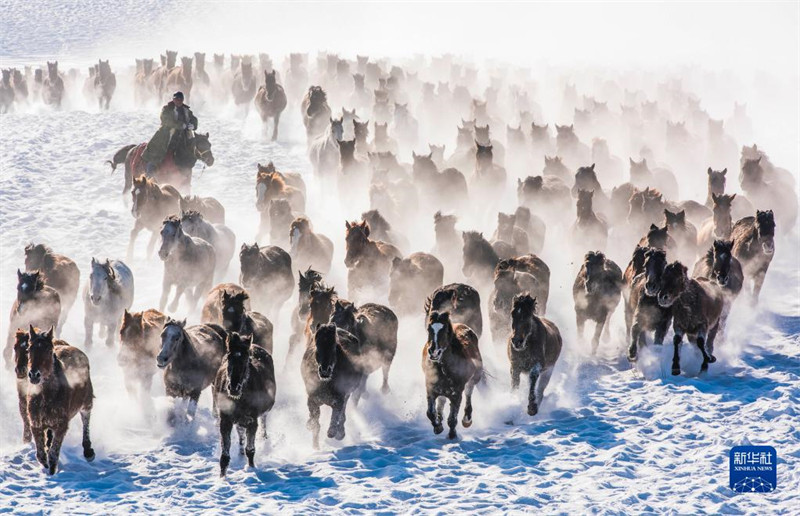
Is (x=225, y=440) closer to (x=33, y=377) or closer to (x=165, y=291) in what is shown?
(x=33, y=377)

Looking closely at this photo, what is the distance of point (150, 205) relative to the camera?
18641 millimetres

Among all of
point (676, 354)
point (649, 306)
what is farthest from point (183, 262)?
point (676, 354)

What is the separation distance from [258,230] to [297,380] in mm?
7842

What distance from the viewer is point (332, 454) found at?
11242mm

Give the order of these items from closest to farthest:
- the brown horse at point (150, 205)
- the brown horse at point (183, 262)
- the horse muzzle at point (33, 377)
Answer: the horse muzzle at point (33, 377)
the brown horse at point (183, 262)
the brown horse at point (150, 205)

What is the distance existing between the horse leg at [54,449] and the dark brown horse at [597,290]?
8.74 metres

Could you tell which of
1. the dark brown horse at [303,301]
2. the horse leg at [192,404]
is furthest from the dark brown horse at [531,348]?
the horse leg at [192,404]

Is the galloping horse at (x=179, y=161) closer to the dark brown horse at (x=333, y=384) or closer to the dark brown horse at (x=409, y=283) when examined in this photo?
the dark brown horse at (x=409, y=283)

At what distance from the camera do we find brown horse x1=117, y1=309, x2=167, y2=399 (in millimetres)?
11953

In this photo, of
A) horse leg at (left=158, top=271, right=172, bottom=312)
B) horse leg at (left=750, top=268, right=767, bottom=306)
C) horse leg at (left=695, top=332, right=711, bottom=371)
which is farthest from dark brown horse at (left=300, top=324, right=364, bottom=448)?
horse leg at (left=750, top=268, right=767, bottom=306)

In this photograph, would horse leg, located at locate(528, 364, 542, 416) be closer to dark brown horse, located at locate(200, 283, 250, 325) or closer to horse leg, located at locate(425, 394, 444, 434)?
horse leg, located at locate(425, 394, 444, 434)

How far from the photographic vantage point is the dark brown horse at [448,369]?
10742mm

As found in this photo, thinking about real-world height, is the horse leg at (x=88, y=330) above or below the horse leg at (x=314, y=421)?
above

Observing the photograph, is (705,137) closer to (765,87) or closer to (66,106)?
(765,87)
